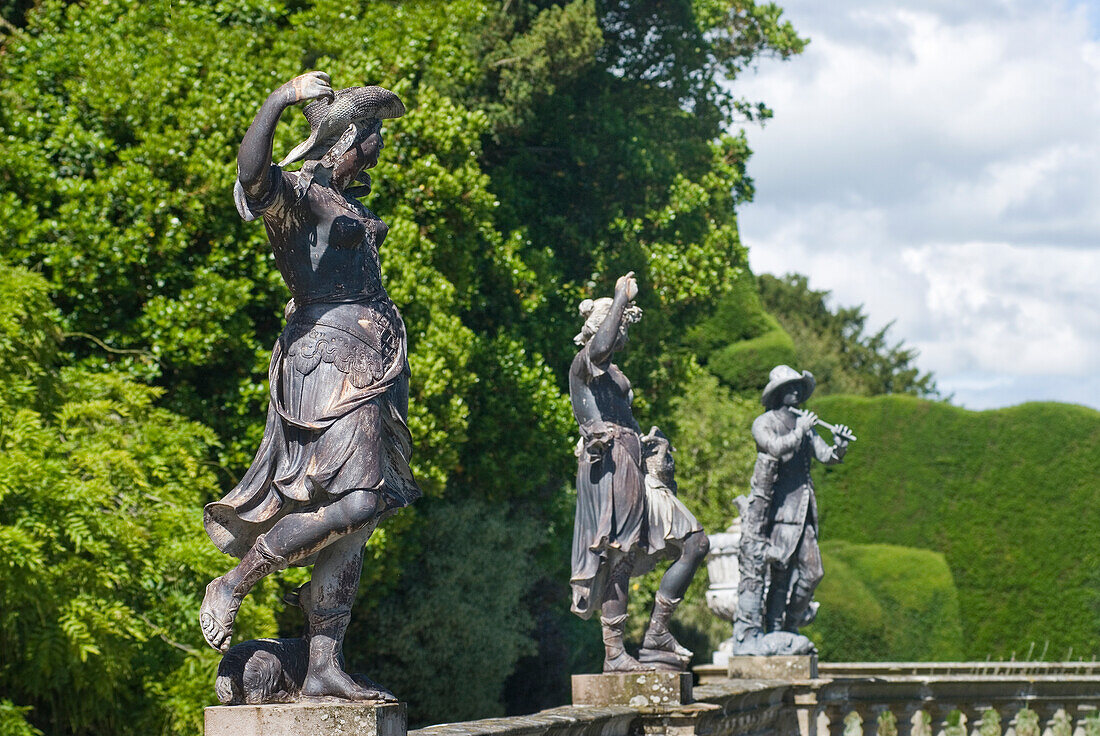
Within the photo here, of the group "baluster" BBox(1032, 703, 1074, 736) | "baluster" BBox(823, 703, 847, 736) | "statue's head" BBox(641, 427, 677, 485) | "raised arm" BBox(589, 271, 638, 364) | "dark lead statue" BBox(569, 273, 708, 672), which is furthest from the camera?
"baluster" BBox(1032, 703, 1074, 736)

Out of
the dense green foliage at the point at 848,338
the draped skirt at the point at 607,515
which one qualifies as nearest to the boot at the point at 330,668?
the draped skirt at the point at 607,515

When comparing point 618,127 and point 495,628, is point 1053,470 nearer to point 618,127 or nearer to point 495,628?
point 618,127

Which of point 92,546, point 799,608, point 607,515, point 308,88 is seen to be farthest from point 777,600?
point 308,88

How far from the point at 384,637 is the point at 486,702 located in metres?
1.41

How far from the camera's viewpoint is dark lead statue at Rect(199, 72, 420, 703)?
3.95m

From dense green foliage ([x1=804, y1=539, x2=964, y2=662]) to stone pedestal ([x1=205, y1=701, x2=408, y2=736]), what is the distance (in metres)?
16.1

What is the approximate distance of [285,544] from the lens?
13.0 ft

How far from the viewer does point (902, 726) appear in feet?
31.1

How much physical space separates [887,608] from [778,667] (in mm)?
12114

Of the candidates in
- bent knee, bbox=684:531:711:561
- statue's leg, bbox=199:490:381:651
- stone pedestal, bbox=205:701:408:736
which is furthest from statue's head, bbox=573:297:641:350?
stone pedestal, bbox=205:701:408:736

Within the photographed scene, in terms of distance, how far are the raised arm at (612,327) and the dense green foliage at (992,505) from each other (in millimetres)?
16597

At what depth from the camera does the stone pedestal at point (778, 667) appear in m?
8.74

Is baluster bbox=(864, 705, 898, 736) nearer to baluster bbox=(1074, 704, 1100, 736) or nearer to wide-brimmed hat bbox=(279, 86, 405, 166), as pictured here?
baluster bbox=(1074, 704, 1100, 736)

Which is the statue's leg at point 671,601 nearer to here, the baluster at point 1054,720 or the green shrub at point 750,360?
the baluster at point 1054,720
